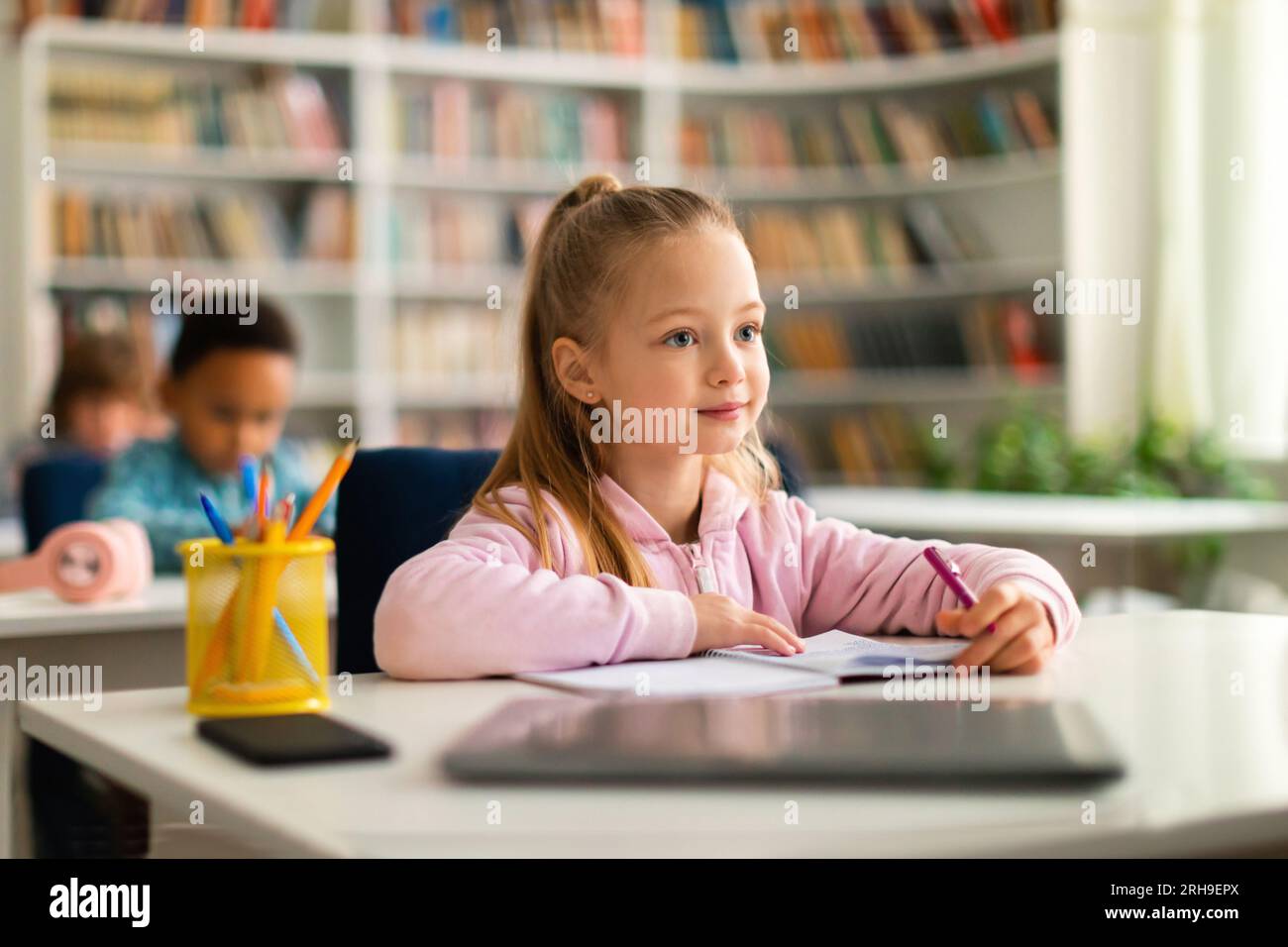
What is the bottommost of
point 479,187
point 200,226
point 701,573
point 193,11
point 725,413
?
point 701,573

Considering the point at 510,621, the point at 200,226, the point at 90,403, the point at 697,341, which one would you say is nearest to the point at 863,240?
the point at 200,226

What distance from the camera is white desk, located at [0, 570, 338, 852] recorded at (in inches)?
68.1

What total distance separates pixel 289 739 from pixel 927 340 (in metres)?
4.57

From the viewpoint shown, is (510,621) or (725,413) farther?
(725,413)

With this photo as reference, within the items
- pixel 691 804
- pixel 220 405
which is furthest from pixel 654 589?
pixel 220 405

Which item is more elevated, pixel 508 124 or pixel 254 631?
pixel 508 124

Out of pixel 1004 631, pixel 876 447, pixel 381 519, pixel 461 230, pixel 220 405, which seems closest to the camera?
pixel 1004 631

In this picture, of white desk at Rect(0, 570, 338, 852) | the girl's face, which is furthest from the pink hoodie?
white desk at Rect(0, 570, 338, 852)

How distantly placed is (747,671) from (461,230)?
165 inches

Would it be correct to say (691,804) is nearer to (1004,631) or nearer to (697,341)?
(1004,631)

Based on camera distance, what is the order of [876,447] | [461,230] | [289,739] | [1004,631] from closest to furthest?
[289,739]
[1004,631]
[461,230]
[876,447]

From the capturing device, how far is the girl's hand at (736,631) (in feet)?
3.79

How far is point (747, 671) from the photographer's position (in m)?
1.07
